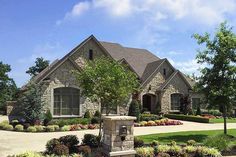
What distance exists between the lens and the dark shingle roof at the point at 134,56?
38475mm

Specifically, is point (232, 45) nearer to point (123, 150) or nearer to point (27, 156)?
point (123, 150)

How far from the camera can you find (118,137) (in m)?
12.9

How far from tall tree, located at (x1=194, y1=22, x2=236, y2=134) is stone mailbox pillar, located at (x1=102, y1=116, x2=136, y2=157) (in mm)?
7224

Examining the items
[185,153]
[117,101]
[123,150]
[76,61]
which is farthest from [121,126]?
[76,61]

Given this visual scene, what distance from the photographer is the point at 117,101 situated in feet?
57.3

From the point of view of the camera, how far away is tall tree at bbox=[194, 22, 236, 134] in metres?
18.4

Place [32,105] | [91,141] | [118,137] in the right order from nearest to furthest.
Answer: [118,137] → [91,141] → [32,105]

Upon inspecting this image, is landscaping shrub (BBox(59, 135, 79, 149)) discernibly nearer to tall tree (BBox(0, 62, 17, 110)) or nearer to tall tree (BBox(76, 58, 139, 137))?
tall tree (BBox(76, 58, 139, 137))

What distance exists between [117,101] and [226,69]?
6.61 meters

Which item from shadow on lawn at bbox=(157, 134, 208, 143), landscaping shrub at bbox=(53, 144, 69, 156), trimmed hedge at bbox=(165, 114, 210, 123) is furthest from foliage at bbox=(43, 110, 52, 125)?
trimmed hedge at bbox=(165, 114, 210, 123)

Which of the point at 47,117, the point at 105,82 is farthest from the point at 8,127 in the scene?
the point at 105,82

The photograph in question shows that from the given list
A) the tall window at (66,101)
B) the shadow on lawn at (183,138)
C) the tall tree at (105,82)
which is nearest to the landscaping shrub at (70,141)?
the tall tree at (105,82)

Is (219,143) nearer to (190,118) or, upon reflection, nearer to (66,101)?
(66,101)

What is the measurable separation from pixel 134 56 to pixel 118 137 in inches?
1156
